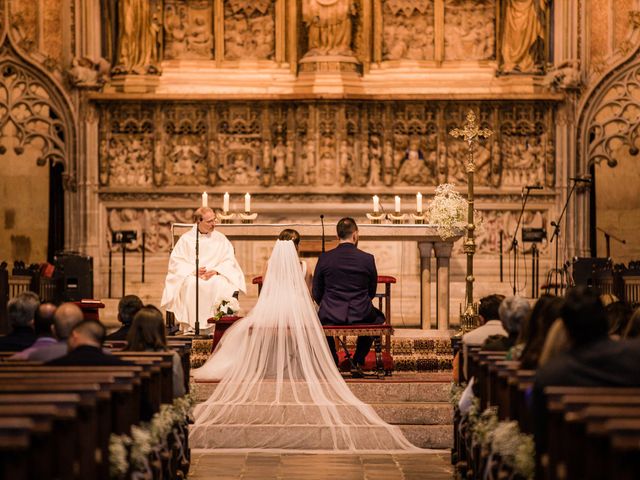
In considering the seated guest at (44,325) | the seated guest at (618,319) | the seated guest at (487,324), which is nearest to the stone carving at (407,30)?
the seated guest at (487,324)

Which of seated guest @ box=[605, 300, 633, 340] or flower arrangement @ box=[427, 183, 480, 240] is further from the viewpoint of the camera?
flower arrangement @ box=[427, 183, 480, 240]

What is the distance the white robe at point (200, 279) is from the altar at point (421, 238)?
77cm

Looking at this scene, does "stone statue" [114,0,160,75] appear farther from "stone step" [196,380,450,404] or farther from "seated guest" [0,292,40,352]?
"seated guest" [0,292,40,352]

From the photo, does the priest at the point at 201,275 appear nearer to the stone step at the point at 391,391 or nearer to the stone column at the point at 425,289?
the stone column at the point at 425,289

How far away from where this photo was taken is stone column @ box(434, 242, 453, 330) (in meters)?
15.6

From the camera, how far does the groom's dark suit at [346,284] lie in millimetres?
12719

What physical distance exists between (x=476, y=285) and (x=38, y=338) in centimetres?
1131

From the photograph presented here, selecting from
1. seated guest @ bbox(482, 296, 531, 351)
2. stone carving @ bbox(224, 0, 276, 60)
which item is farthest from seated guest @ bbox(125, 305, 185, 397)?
stone carving @ bbox(224, 0, 276, 60)

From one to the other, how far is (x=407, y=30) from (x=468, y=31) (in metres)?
0.94

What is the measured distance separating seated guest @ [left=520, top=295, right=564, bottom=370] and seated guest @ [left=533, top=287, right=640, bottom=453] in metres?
1.03

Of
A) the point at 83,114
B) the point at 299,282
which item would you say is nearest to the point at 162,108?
the point at 83,114

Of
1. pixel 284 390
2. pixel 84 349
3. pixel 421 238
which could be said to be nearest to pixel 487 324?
pixel 284 390

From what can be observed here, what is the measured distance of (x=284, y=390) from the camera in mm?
11953

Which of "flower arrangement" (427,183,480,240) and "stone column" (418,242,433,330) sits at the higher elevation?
"flower arrangement" (427,183,480,240)
